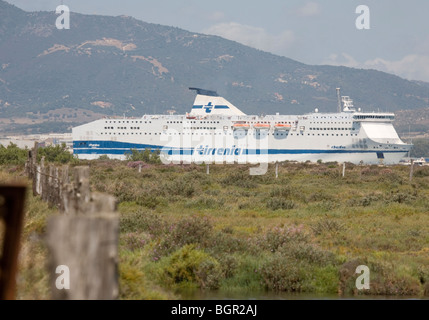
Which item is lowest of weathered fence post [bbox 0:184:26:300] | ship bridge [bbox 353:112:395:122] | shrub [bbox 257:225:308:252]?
shrub [bbox 257:225:308:252]

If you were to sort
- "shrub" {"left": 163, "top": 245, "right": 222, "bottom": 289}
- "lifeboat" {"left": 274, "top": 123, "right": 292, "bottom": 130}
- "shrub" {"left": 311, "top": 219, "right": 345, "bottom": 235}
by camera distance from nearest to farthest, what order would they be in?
"shrub" {"left": 163, "top": 245, "right": 222, "bottom": 289}
"shrub" {"left": 311, "top": 219, "right": 345, "bottom": 235}
"lifeboat" {"left": 274, "top": 123, "right": 292, "bottom": 130}

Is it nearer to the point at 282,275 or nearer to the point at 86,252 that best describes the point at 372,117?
the point at 282,275

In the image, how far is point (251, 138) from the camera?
83.6 m

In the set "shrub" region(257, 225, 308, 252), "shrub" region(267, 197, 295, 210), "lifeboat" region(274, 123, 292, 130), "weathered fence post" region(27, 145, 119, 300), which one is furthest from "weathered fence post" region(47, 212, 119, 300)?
"lifeboat" region(274, 123, 292, 130)

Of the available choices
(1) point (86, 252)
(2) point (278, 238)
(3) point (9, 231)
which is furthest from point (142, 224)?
(3) point (9, 231)

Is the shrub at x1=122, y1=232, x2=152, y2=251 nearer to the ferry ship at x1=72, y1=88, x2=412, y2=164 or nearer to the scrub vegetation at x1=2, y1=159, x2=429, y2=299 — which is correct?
the scrub vegetation at x1=2, y1=159, x2=429, y2=299

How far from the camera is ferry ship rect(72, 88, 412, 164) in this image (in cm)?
8056

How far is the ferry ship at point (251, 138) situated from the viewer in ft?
264

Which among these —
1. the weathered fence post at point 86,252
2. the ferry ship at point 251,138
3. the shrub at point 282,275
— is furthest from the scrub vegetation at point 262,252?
the ferry ship at point 251,138

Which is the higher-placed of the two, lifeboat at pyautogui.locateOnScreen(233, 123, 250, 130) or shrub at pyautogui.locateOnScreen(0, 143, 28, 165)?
lifeboat at pyautogui.locateOnScreen(233, 123, 250, 130)

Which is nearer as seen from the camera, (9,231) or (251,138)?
(9,231)

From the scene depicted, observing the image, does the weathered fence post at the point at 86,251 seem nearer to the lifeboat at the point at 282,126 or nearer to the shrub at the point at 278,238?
the shrub at the point at 278,238

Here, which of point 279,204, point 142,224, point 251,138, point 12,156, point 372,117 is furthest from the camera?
point 251,138

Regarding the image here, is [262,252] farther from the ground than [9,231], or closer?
closer
